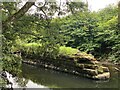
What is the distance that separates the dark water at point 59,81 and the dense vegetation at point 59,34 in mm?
995

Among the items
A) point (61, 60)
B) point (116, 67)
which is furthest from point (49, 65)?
point (116, 67)

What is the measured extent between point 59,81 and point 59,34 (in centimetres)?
641

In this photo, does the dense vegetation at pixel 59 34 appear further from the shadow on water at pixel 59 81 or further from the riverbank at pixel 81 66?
the shadow on water at pixel 59 81

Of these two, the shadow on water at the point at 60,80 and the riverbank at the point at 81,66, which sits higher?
the riverbank at the point at 81,66

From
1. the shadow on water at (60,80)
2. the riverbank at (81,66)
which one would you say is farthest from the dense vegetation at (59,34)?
the shadow on water at (60,80)

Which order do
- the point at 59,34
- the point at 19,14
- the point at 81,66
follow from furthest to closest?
1. the point at 81,66
2. the point at 59,34
3. the point at 19,14

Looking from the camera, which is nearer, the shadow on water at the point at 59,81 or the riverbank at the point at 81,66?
the shadow on water at the point at 59,81

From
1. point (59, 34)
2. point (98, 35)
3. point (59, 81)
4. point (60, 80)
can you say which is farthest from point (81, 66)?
point (59, 34)

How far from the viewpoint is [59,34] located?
4.47 metres

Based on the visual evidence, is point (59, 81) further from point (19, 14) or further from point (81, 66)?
point (19, 14)

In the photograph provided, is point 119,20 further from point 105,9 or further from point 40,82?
point 40,82

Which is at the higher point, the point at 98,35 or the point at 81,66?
the point at 98,35

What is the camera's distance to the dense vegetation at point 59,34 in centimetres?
437

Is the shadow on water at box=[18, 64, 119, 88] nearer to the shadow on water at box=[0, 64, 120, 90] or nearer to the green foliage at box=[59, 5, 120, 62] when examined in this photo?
the shadow on water at box=[0, 64, 120, 90]
